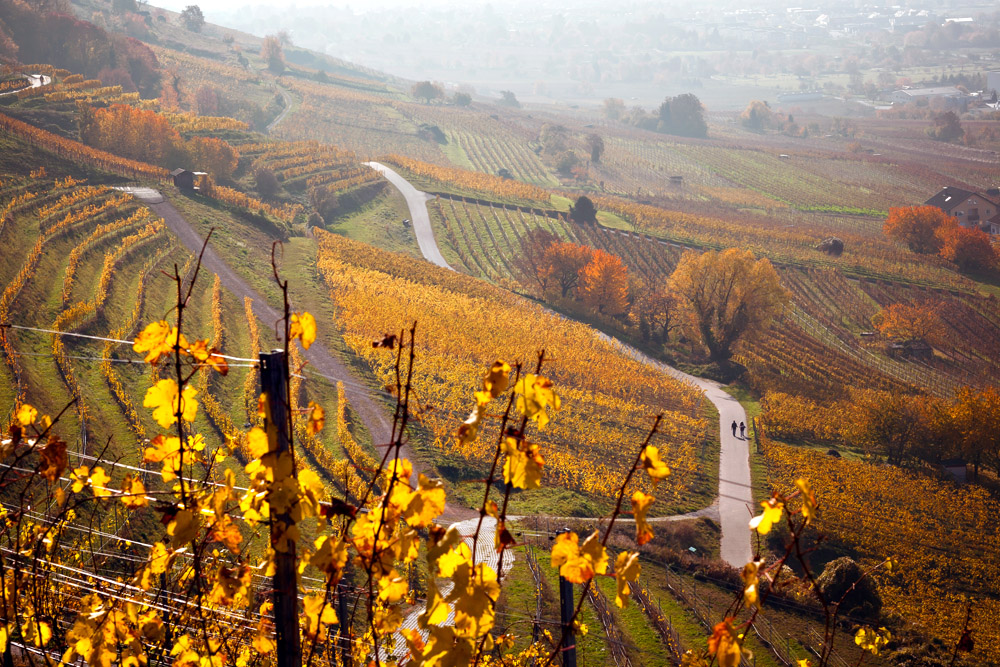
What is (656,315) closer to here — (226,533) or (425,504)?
(226,533)

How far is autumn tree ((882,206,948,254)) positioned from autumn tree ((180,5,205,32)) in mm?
121899

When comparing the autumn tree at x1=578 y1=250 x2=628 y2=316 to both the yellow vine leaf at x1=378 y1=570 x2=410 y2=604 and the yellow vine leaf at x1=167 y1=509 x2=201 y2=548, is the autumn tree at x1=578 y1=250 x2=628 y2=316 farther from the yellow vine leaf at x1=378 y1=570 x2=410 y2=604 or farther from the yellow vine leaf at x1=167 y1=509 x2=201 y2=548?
the yellow vine leaf at x1=167 y1=509 x2=201 y2=548

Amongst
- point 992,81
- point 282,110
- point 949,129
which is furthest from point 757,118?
point 282,110

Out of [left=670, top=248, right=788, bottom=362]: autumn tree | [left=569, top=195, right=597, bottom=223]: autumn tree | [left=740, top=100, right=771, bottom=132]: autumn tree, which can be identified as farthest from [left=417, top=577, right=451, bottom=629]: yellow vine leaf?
[left=740, top=100, right=771, bottom=132]: autumn tree

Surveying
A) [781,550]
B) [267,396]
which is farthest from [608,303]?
[267,396]

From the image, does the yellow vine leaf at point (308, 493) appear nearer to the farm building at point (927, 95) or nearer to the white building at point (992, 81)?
the farm building at point (927, 95)

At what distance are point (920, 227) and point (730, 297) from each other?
34172mm

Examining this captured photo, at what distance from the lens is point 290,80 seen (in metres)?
119

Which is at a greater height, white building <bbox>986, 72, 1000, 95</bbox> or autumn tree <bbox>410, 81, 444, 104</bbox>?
white building <bbox>986, 72, 1000, 95</bbox>

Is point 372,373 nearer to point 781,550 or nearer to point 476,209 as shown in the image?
point 781,550

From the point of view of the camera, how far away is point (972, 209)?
70312mm

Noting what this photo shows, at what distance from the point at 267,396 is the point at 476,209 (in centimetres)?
6405

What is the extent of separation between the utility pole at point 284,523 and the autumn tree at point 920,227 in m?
74.1

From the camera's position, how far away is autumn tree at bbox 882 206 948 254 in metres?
65.6
